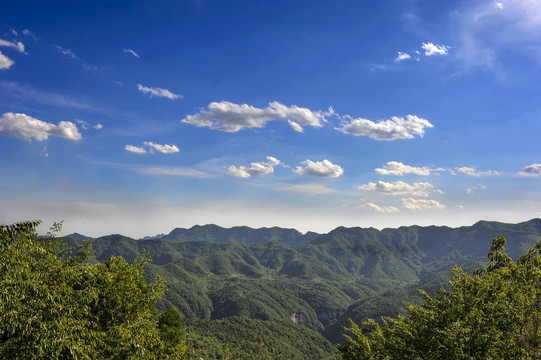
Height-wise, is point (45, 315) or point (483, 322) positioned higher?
point (45, 315)

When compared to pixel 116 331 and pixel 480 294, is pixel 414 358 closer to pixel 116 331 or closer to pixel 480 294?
pixel 480 294

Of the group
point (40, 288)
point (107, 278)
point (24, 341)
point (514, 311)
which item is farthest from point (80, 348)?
point (514, 311)

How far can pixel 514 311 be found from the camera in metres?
17.7

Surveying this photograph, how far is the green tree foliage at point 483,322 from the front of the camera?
16.7 meters

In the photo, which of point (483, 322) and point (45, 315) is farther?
point (483, 322)

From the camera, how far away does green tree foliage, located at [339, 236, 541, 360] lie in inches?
658

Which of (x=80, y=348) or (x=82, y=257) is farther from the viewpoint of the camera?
(x=82, y=257)

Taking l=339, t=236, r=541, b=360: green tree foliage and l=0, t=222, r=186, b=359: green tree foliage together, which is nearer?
l=0, t=222, r=186, b=359: green tree foliage

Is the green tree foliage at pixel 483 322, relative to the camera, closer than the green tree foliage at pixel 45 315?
No

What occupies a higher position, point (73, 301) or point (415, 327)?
point (73, 301)

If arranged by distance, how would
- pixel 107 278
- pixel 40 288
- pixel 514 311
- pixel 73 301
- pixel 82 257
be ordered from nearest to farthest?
pixel 40 288
pixel 73 301
pixel 514 311
pixel 107 278
pixel 82 257

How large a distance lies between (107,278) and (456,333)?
2232cm

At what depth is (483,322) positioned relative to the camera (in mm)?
19109

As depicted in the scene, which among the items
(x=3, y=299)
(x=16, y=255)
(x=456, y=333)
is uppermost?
(x=16, y=255)
